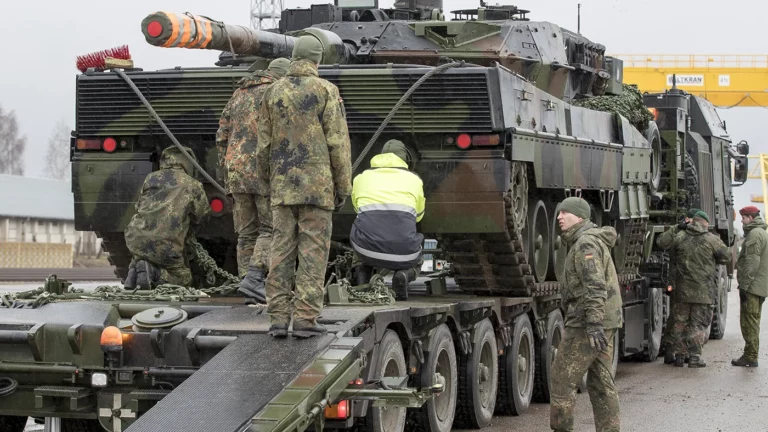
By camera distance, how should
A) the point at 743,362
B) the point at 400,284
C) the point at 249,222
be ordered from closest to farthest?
the point at 249,222 → the point at 400,284 → the point at 743,362

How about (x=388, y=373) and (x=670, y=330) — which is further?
(x=670, y=330)

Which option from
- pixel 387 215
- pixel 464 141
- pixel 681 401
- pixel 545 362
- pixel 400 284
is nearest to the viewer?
pixel 387 215

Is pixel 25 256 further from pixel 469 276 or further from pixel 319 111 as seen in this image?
pixel 319 111

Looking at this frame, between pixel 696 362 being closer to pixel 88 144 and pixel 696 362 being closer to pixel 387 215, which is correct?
pixel 387 215

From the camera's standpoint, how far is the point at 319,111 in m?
8.73

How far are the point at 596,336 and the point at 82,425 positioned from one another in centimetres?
364

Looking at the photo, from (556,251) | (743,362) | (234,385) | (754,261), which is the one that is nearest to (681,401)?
(556,251)

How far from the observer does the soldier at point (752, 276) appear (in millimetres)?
16766

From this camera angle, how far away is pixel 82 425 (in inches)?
384

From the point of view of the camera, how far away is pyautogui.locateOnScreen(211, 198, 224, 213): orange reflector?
1177 cm

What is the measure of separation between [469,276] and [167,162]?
2.78 metres

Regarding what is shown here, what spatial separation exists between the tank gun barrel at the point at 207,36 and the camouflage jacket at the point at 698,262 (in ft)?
25.0

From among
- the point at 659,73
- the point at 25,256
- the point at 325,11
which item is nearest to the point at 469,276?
the point at 325,11

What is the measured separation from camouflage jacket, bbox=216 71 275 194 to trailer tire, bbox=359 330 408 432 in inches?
63.5
